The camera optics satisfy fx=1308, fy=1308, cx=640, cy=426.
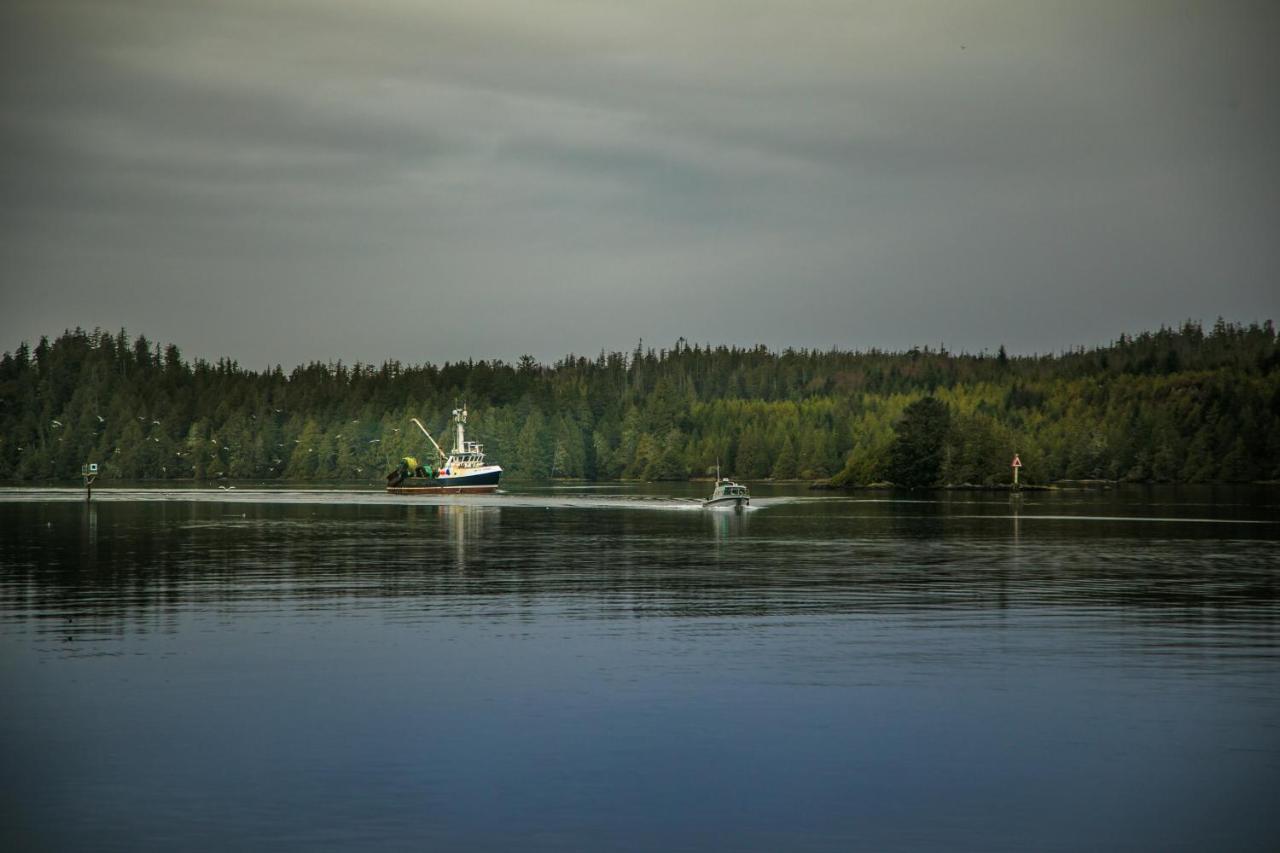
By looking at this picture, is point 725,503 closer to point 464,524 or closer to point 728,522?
point 728,522

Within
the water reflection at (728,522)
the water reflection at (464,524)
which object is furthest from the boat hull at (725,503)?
the water reflection at (464,524)

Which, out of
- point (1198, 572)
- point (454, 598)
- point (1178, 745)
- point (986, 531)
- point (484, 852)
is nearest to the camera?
point (484, 852)

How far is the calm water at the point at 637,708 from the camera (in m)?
19.8

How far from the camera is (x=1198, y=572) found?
58.2m

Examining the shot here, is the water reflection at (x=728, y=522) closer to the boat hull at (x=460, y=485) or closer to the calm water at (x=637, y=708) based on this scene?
the calm water at (x=637, y=708)

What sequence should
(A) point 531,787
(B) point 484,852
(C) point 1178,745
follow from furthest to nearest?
(C) point 1178,745, (A) point 531,787, (B) point 484,852

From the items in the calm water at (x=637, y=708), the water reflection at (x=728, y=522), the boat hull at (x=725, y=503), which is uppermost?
the calm water at (x=637, y=708)

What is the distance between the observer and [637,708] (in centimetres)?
2738

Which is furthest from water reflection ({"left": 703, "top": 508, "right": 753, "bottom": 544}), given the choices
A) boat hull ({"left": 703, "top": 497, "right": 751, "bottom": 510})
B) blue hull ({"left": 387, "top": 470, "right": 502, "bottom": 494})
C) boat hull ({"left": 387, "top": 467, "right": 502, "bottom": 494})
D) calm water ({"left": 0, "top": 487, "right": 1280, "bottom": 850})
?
blue hull ({"left": 387, "top": 470, "right": 502, "bottom": 494})

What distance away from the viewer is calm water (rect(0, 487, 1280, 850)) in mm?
19812

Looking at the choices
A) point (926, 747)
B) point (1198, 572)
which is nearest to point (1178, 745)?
point (926, 747)

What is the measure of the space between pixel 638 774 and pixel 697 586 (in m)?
29.7

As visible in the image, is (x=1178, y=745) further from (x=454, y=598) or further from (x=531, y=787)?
(x=454, y=598)

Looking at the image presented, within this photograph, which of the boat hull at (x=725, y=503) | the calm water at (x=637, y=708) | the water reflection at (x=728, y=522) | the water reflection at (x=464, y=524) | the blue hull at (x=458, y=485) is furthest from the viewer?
the blue hull at (x=458, y=485)
